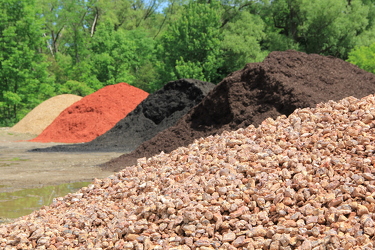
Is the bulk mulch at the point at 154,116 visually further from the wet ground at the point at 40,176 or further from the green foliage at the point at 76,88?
the green foliage at the point at 76,88

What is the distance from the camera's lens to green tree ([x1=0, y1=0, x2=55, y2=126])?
2797 centimetres

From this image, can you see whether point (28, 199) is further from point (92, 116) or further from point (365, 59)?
point (365, 59)

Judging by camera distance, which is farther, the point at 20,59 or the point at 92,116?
the point at 20,59

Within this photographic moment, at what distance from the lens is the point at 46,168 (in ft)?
30.5

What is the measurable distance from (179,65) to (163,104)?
12635 millimetres

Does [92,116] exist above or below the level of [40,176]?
above

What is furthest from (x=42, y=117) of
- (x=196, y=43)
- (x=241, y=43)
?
(x=241, y=43)

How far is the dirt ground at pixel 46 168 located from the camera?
25.0ft

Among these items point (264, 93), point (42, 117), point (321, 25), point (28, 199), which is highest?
point (321, 25)

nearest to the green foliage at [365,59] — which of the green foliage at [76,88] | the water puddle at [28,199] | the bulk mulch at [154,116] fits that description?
the bulk mulch at [154,116]

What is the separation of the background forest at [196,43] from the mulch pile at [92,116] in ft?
26.3

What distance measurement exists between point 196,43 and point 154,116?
44.7ft

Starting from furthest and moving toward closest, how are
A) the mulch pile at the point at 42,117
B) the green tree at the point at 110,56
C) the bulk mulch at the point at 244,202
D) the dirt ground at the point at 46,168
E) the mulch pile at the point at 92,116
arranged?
1. the green tree at the point at 110,56
2. the mulch pile at the point at 42,117
3. the mulch pile at the point at 92,116
4. the dirt ground at the point at 46,168
5. the bulk mulch at the point at 244,202

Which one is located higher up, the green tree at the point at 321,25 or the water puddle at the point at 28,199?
the green tree at the point at 321,25
